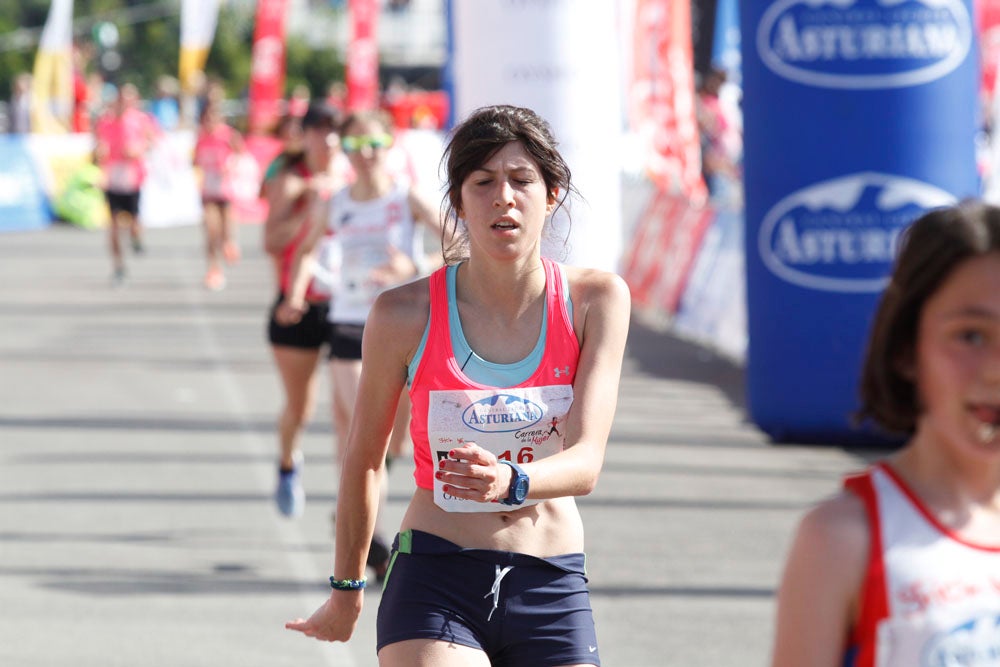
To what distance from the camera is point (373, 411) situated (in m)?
3.49

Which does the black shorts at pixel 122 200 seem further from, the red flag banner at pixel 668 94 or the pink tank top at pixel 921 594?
the pink tank top at pixel 921 594

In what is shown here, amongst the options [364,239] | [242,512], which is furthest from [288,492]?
[364,239]

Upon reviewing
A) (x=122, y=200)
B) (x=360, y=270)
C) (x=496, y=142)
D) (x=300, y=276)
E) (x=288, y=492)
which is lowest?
(x=122, y=200)

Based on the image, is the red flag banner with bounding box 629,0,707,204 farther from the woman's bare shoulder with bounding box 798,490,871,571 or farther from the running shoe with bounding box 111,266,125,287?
the woman's bare shoulder with bounding box 798,490,871,571

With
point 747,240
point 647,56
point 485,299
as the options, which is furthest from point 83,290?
point 485,299

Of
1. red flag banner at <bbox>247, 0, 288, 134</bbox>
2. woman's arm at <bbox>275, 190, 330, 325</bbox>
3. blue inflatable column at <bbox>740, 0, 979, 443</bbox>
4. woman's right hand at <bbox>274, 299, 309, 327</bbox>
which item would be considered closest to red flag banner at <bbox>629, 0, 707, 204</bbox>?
blue inflatable column at <bbox>740, 0, 979, 443</bbox>

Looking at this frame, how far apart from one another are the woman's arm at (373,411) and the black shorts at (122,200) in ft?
56.1

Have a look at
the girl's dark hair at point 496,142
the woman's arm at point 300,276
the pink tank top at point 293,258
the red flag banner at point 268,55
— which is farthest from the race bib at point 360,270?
the red flag banner at point 268,55

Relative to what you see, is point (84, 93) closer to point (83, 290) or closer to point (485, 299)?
point (83, 290)

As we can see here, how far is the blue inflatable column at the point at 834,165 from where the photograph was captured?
31.2 ft

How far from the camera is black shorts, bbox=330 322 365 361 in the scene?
7008mm

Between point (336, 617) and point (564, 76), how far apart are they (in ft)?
12.8

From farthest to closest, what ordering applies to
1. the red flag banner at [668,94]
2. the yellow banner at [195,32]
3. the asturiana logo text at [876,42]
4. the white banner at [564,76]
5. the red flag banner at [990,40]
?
1. the yellow banner at [195,32]
2. the red flag banner at [668,94]
3. the red flag banner at [990,40]
4. the asturiana logo text at [876,42]
5. the white banner at [564,76]

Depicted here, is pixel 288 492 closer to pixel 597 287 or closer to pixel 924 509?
pixel 597 287
